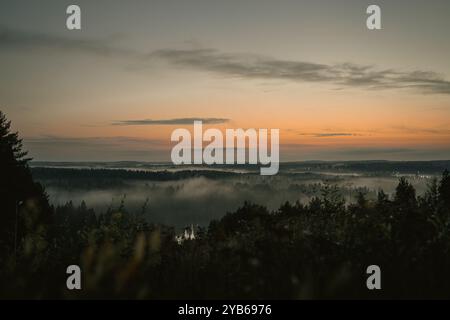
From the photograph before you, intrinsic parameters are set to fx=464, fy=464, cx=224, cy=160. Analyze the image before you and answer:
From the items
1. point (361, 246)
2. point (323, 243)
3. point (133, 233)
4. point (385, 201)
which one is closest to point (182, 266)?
point (133, 233)

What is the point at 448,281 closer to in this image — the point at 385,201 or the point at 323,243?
the point at 323,243

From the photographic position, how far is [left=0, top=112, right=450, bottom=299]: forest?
612 cm

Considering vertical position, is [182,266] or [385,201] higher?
[385,201]

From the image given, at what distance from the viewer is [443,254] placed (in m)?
7.20

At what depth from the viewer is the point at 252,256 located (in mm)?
7625

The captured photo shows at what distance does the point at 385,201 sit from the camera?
9.59m

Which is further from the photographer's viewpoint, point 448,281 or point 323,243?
point 323,243

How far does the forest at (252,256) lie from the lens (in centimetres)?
612

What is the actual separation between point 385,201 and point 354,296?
13.2 feet
